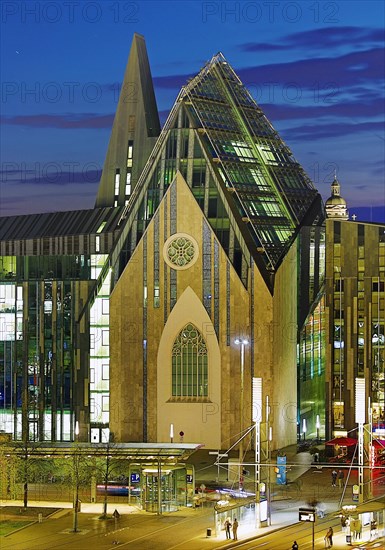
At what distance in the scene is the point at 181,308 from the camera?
13025 cm

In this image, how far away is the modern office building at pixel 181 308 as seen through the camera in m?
129

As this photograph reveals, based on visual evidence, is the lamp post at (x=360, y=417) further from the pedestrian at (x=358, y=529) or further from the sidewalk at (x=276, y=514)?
the pedestrian at (x=358, y=529)

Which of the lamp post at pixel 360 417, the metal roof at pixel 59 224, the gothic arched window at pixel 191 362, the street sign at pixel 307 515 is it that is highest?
the metal roof at pixel 59 224

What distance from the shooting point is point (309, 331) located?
139375 mm

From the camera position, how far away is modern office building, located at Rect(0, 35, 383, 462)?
129 m

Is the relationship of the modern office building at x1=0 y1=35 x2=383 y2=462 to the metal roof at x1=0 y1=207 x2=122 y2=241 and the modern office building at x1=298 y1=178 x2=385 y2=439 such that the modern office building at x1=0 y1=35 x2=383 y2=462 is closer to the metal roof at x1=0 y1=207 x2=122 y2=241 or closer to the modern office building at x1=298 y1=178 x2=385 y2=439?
the modern office building at x1=298 y1=178 x2=385 y2=439

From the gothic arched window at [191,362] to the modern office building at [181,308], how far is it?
7 centimetres

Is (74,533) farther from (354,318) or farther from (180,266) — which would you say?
(354,318)

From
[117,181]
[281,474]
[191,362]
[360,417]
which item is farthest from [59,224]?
[360,417]

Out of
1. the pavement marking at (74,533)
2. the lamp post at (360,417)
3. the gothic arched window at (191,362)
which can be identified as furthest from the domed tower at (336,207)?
the pavement marking at (74,533)

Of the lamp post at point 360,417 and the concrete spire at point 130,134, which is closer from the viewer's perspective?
the lamp post at point 360,417

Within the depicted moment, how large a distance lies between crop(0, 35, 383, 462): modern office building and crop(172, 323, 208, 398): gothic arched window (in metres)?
0.07

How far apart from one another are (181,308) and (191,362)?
4065 millimetres

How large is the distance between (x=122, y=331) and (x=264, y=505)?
34.4 metres
